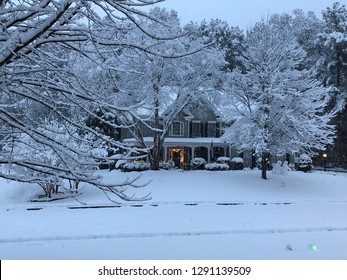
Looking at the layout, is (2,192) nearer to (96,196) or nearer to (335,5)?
(96,196)

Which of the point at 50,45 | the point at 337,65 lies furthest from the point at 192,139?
the point at 50,45

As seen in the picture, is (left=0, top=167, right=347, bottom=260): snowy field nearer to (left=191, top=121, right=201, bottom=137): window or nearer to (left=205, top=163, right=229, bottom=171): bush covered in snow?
(left=205, top=163, right=229, bottom=171): bush covered in snow

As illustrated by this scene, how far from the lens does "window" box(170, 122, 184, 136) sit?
43188 mm

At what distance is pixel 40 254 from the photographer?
29.5 ft

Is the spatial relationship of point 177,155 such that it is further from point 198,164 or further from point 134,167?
point 134,167

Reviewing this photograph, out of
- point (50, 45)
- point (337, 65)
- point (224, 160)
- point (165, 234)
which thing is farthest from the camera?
point (337, 65)

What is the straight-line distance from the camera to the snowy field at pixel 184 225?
9.23 metres

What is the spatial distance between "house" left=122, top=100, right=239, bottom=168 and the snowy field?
14.7 meters

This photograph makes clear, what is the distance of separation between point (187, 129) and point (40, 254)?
116 ft

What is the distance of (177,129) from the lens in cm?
4347

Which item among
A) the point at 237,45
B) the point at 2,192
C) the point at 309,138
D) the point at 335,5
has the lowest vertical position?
the point at 2,192

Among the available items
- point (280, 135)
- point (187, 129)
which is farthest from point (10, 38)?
point (187, 129)

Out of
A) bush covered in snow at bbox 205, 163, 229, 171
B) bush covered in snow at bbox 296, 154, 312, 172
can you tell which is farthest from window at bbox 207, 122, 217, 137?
bush covered in snow at bbox 296, 154, 312, 172

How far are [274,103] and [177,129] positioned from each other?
1586 cm
